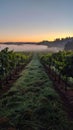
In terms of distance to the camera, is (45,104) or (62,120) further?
(45,104)

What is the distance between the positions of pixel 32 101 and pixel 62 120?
6900 mm

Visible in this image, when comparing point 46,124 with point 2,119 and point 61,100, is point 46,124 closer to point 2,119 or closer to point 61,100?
point 2,119

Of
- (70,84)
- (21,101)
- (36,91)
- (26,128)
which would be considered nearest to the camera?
(26,128)

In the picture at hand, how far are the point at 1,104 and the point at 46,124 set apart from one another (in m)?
7.99

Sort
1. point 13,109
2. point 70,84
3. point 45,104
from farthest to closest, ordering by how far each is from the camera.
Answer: point 70,84 → point 45,104 → point 13,109

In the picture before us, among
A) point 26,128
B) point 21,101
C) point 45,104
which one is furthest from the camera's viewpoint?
point 21,101

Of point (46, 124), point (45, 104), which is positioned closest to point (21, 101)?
point (45, 104)

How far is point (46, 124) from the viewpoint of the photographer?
21.5m

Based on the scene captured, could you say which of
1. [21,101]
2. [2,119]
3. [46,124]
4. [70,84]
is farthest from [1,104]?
[70,84]

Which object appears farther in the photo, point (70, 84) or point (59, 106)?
point (70, 84)

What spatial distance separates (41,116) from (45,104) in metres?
3.89

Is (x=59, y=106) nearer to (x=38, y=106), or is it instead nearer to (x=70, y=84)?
(x=38, y=106)

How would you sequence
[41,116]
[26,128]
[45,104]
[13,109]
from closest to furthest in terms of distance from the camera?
1. [26,128]
2. [41,116]
3. [13,109]
4. [45,104]

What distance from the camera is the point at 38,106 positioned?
26.3 meters
